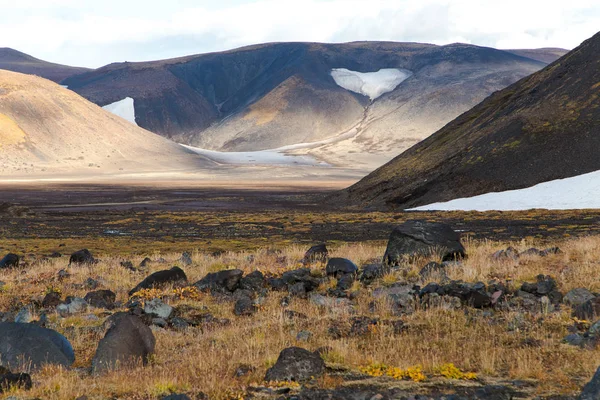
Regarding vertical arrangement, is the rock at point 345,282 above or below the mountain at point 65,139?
below

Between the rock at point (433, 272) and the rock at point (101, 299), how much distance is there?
235 inches

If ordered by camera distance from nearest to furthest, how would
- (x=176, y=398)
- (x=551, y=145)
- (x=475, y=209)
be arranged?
(x=176, y=398) < (x=475, y=209) < (x=551, y=145)

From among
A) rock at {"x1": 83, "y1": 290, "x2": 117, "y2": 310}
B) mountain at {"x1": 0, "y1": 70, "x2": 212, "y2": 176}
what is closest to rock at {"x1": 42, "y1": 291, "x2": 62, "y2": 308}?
rock at {"x1": 83, "y1": 290, "x2": 117, "y2": 310}

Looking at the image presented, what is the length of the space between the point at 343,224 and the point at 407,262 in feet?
90.9

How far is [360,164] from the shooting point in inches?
6791

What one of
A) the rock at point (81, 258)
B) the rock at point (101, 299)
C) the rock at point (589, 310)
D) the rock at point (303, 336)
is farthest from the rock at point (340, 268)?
the rock at point (81, 258)

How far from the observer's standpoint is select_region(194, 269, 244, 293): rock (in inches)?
528

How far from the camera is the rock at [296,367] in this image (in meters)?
7.47

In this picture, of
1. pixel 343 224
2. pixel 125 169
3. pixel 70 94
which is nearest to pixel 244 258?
pixel 343 224

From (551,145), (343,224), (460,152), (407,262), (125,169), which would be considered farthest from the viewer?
(125,169)

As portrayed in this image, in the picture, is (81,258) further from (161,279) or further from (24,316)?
(24,316)

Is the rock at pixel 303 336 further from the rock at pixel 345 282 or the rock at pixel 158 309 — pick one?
the rock at pixel 345 282

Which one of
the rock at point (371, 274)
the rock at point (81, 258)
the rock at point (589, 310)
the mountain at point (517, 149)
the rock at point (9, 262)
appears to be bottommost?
the rock at point (9, 262)

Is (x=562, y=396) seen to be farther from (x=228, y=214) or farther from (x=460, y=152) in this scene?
(x=460, y=152)
